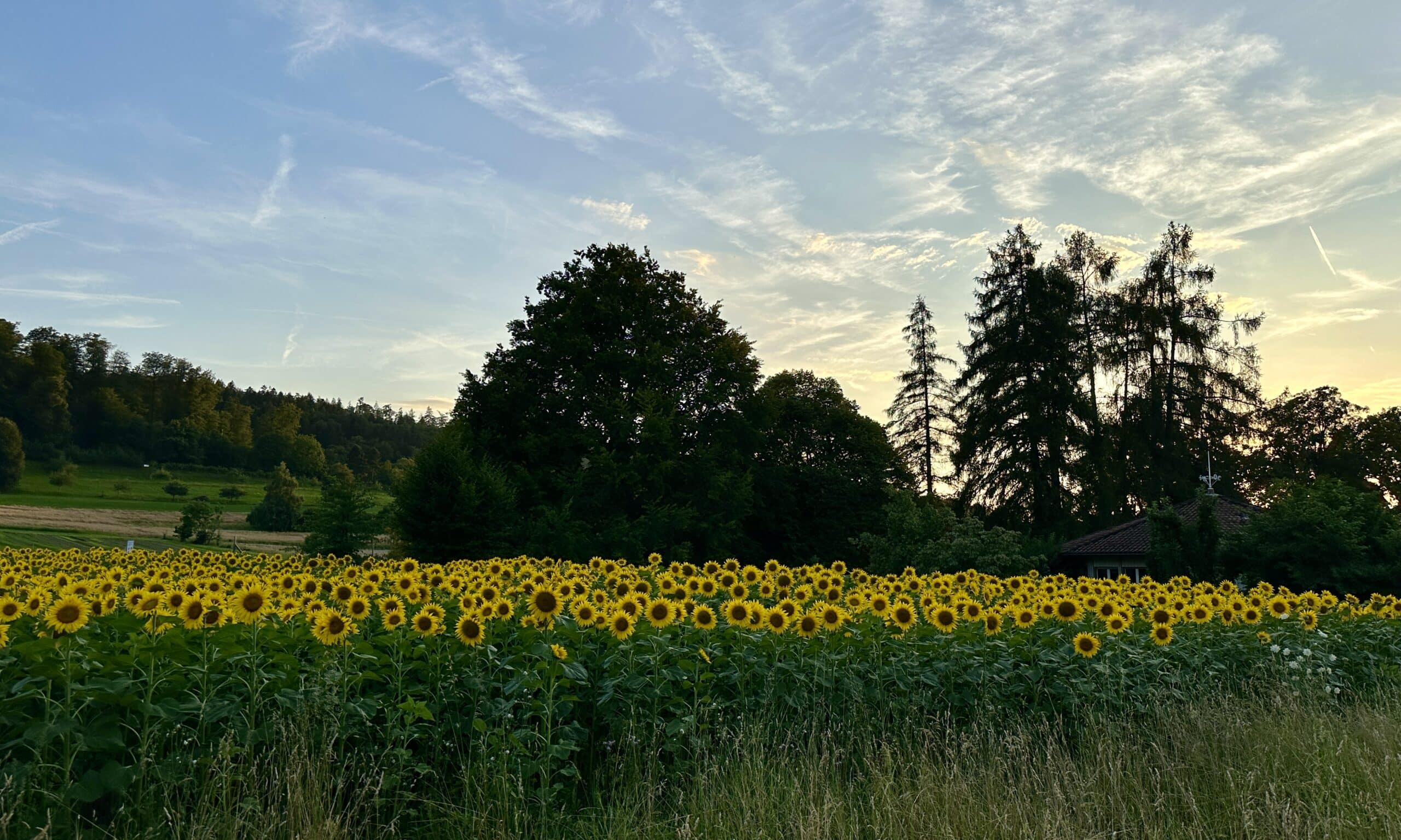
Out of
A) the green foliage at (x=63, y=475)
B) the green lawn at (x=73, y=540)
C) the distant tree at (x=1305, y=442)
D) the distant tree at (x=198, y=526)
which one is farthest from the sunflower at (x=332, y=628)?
the green foliage at (x=63, y=475)

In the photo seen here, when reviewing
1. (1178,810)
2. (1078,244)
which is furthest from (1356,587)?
(1078,244)

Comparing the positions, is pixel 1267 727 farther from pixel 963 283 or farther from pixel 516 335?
pixel 963 283

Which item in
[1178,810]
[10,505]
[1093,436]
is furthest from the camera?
[10,505]

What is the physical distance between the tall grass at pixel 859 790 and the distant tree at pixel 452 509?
20210 millimetres

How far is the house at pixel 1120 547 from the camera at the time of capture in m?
26.5

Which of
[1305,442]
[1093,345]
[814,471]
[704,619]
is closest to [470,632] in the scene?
[704,619]

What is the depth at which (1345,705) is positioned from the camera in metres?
6.74

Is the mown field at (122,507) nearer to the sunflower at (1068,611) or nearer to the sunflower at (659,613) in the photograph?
the sunflower at (659,613)

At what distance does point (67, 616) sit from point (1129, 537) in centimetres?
2857

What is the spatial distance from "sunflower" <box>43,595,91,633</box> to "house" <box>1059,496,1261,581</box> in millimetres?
26156

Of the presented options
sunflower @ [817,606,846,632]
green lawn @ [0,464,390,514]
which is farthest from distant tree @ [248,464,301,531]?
sunflower @ [817,606,846,632]

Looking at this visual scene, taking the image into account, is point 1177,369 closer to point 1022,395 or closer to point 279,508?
point 1022,395

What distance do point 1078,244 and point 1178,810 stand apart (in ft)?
123

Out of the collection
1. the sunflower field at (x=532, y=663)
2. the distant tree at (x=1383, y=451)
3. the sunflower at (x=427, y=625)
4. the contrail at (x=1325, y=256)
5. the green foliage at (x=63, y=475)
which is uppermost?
the contrail at (x=1325, y=256)
